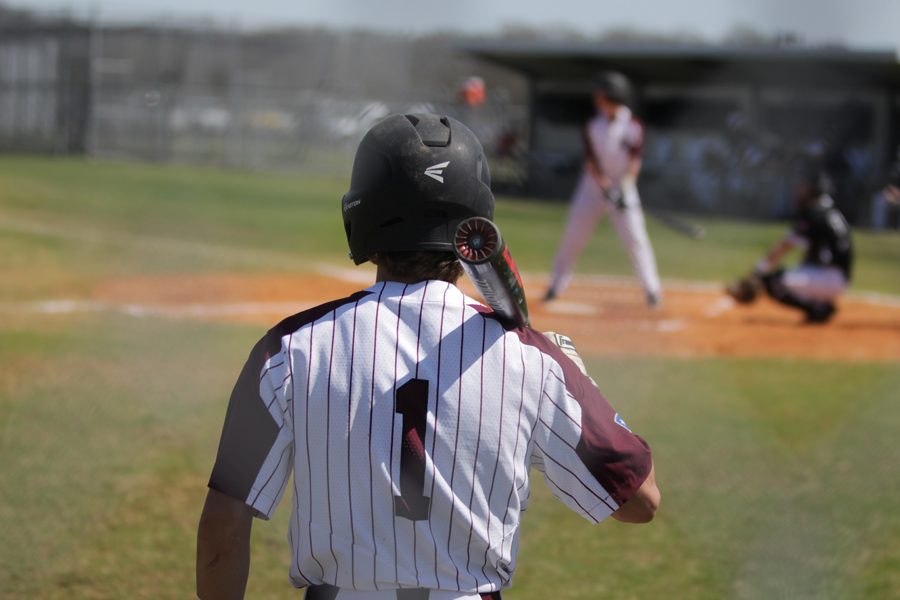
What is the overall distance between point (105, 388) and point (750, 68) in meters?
12.5

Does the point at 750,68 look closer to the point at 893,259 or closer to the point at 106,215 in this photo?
the point at 893,259

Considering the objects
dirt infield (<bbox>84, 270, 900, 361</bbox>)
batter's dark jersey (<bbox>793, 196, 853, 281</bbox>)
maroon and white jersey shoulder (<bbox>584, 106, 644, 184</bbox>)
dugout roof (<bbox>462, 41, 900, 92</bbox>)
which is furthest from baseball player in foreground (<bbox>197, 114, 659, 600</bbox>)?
dugout roof (<bbox>462, 41, 900, 92</bbox>)

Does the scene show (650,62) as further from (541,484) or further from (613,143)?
(541,484)

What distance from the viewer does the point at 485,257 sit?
4.44 feet

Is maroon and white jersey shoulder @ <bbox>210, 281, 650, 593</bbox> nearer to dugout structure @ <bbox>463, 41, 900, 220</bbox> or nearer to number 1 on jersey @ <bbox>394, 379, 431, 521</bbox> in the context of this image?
number 1 on jersey @ <bbox>394, 379, 431, 521</bbox>

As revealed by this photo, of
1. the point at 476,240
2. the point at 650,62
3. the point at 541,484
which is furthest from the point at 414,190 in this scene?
the point at 650,62

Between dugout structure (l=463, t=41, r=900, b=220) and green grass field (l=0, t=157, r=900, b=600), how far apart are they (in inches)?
301

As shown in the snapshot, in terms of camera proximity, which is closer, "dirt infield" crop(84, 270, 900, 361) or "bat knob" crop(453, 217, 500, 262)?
"bat knob" crop(453, 217, 500, 262)

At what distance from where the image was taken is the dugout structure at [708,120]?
51.0 feet

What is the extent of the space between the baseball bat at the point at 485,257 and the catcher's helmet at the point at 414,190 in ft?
0.59

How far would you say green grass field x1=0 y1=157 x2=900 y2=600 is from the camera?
3.46m

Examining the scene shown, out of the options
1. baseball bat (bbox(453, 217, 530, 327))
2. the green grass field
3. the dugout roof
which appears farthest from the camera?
the dugout roof

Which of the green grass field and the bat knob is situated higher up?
the bat knob

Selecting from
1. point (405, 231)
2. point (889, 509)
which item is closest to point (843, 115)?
point (889, 509)
